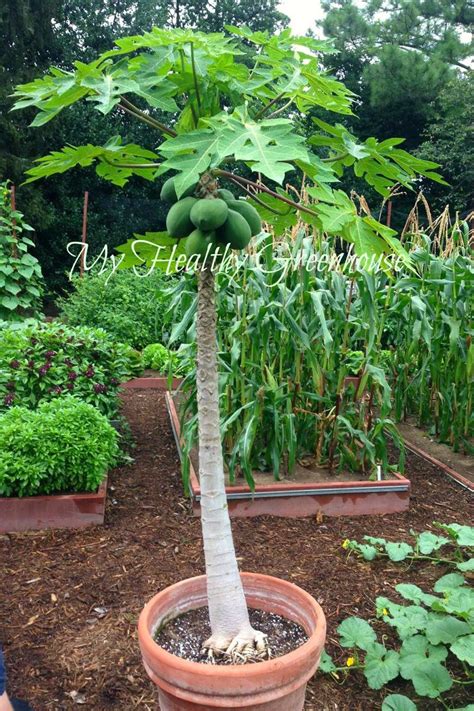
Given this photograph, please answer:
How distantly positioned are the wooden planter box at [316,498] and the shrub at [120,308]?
15.2ft

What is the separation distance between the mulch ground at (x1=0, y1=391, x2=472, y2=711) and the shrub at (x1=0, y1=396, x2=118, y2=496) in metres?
0.27

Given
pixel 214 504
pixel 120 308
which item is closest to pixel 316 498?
pixel 214 504

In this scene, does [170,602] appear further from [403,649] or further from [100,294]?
[100,294]

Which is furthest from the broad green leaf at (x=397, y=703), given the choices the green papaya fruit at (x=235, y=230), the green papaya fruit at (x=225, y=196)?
the green papaya fruit at (x=225, y=196)

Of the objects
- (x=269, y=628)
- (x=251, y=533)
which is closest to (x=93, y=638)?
(x=269, y=628)

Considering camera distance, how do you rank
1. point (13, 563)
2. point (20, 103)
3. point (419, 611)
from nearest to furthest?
point (20, 103)
point (419, 611)
point (13, 563)

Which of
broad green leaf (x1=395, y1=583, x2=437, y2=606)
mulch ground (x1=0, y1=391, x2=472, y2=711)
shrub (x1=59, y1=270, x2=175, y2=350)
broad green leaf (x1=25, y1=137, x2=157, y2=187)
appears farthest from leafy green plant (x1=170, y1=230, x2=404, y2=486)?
shrub (x1=59, y1=270, x2=175, y2=350)

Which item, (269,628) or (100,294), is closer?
(269,628)

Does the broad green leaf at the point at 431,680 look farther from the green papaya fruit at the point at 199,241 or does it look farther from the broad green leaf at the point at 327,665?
the green papaya fruit at the point at 199,241

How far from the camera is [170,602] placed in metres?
2.02

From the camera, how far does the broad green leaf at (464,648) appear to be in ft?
6.38

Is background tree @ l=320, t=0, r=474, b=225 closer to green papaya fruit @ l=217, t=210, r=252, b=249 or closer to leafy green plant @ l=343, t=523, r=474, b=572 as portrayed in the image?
leafy green plant @ l=343, t=523, r=474, b=572

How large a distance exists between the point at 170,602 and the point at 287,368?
83.3 inches

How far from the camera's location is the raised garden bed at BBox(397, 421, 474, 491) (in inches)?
171
